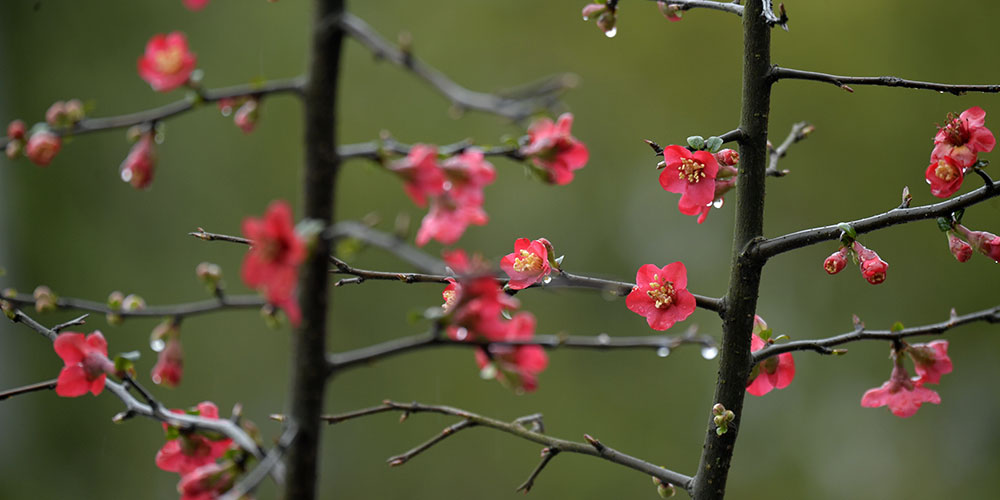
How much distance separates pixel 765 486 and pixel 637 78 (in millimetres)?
943

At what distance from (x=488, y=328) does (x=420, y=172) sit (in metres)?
0.08

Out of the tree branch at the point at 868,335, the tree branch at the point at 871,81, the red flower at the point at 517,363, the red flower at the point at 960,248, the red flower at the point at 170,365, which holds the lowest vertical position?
the red flower at the point at 170,365

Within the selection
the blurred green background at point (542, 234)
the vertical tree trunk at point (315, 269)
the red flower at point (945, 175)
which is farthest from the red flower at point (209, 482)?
the blurred green background at point (542, 234)

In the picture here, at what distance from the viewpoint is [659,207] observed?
1.71m

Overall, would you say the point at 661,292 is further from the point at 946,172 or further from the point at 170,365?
the point at 170,365

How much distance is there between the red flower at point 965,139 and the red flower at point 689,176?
161mm

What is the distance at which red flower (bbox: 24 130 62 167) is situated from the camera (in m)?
0.37

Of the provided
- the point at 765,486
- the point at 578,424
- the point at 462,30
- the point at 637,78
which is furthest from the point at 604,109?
the point at 765,486

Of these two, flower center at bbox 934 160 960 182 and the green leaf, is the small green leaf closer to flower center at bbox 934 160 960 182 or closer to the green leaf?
the green leaf

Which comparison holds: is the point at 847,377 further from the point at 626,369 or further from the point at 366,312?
the point at 366,312

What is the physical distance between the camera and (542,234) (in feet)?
5.76

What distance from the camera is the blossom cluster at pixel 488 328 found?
327mm

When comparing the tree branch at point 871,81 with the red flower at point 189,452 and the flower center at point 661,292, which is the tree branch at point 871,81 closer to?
the flower center at point 661,292

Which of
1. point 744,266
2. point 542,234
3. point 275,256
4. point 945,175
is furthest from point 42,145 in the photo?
point 542,234
